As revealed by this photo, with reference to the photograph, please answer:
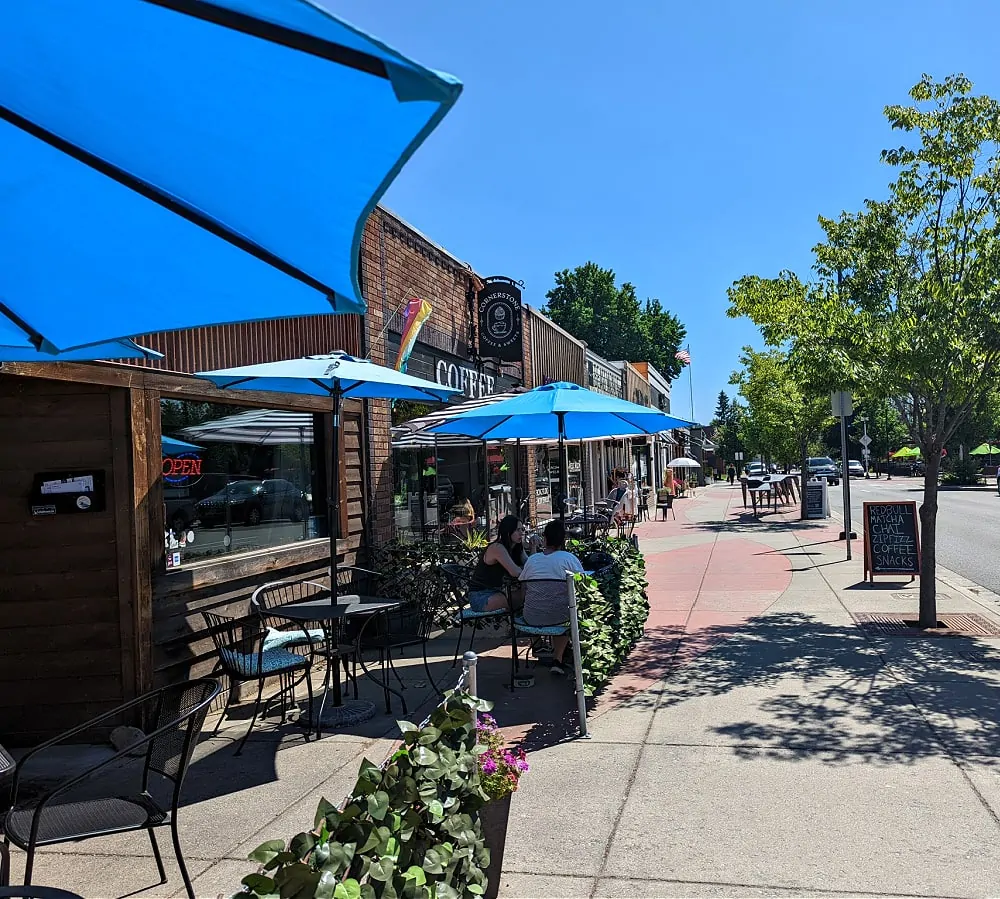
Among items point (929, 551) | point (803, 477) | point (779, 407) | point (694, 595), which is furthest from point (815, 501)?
point (929, 551)

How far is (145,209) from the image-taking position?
2414 millimetres

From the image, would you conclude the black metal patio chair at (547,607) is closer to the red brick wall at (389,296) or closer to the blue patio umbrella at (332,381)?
the blue patio umbrella at (332,381)

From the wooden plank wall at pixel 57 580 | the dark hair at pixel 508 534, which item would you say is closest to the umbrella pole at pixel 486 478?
the dark hair at pixel 508 534

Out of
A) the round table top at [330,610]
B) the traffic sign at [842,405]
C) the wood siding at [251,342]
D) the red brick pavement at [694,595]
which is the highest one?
the wood siding at [251,342]

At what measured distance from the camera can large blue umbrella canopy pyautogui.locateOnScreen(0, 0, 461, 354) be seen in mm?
1654

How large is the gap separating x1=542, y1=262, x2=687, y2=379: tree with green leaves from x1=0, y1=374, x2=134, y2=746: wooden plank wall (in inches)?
2444

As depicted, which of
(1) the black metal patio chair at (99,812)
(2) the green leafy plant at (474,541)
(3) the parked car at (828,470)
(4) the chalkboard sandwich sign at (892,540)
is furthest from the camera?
(3) the parked car at (828,470)

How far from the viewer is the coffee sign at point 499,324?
1362 centimetres

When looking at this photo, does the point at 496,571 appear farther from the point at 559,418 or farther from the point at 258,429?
the point at 258,429

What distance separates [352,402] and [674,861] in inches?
247

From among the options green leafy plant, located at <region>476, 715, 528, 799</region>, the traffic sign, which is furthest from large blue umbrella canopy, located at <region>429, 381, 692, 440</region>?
the traffic sign

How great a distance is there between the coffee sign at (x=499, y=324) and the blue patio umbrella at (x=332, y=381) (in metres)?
6.69

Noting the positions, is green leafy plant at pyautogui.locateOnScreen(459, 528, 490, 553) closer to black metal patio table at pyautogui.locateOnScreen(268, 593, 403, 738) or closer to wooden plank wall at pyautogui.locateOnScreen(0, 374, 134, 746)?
black metal patio table at pyautogui.locateOnScreen(268, 593, 403, 738)

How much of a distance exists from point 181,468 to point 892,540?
30.6 ft
